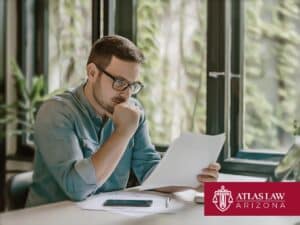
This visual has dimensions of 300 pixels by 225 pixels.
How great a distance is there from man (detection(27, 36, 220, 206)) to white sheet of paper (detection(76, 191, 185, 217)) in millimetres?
14

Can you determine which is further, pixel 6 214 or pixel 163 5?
pixel 163 5

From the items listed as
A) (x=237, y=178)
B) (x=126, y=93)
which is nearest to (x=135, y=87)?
(x=126, y=93)

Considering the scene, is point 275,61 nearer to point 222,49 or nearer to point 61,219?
point 222,49

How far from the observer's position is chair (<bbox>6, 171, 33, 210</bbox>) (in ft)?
3.39

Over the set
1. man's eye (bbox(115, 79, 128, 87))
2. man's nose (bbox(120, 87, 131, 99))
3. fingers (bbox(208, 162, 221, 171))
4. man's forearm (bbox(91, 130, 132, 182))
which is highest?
man's eye (bbox(115, 79, 128, 87))

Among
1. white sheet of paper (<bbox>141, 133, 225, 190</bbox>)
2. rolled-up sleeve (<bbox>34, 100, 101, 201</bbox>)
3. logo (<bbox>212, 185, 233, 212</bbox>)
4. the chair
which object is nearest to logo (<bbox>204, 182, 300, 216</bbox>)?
logo (<bbox>212, 185, 233, 212</bbox>)

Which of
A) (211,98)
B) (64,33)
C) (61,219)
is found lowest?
(61,219)

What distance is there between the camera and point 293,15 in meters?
1.13

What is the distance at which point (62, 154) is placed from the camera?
1.09 metres

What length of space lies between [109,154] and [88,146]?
0.05 meters

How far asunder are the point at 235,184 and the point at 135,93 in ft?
0.80

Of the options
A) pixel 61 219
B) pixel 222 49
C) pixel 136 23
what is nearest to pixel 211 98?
pixel 222 49

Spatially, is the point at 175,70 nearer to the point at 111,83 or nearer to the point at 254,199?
the point at 111,83

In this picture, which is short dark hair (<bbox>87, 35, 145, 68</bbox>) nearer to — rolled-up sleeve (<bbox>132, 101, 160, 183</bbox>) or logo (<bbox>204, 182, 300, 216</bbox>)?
rolled-up sleeve (<bbox>132, 101, 160, 183</bbox>)
